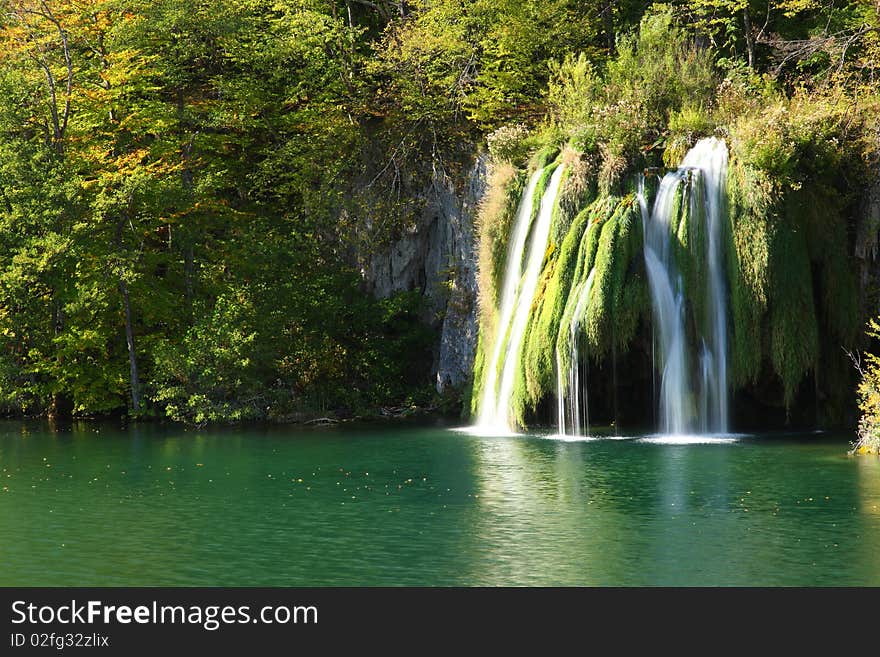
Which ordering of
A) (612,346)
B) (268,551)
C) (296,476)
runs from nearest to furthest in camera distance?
(268,551)
(296,476)
(612,346)

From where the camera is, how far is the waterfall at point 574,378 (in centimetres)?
2164

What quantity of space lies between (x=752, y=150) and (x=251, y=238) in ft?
44.3

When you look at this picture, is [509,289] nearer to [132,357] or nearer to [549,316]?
[549,316]

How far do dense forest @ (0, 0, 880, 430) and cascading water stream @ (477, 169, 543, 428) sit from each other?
1.61ft

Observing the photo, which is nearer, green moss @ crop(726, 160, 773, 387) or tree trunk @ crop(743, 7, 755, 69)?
green moss @ crop(726, 160, 773, 387)

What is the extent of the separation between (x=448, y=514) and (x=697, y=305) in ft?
31.3

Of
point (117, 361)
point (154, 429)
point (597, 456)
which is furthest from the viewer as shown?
point (117, 361)

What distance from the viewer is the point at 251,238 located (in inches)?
1168

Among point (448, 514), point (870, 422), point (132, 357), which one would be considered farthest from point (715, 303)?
point (132, 357)

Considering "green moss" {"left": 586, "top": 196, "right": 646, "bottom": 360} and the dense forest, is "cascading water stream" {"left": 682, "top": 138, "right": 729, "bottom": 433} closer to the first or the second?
the dense forest

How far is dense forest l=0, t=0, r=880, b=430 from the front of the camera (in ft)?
78.3

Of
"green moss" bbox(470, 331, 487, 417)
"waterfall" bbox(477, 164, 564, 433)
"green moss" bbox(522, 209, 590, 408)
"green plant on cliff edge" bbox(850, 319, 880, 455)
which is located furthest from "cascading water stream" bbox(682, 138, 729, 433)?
"green moss" bbox(470, 331, 487, 417)
